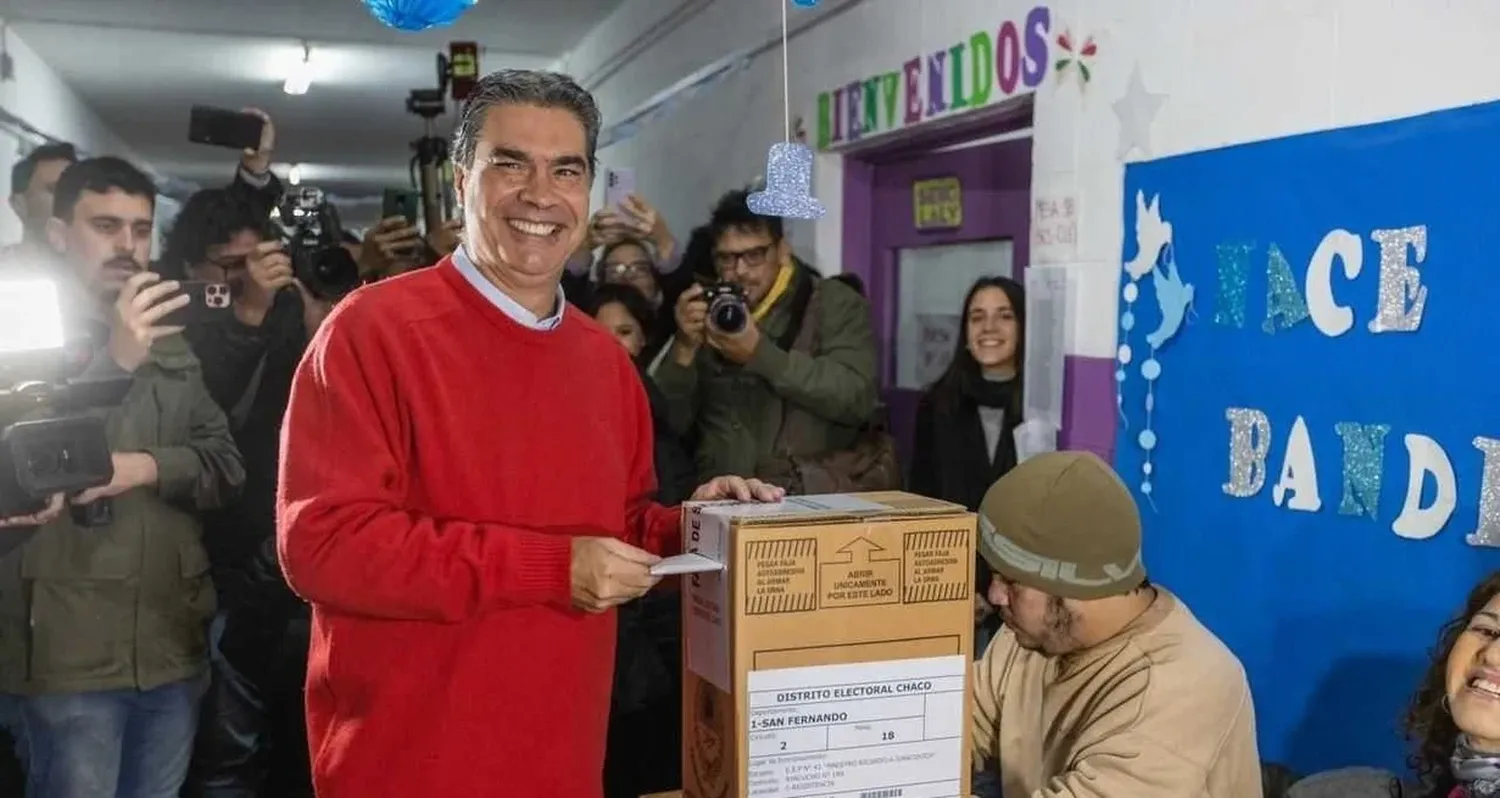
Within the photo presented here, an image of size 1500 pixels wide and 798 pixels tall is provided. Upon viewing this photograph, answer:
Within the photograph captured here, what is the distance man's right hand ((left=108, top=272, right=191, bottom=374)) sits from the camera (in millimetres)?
2033

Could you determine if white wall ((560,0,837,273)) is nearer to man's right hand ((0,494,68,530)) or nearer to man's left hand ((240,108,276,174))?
man's left hand ((240,108,276,174))

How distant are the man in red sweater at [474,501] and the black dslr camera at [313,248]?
1.55m

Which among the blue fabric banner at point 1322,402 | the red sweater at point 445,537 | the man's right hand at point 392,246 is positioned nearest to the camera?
the red sweater at point 445,537

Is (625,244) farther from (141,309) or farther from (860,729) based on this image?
(860,729)

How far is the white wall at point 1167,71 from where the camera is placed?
1.83 m

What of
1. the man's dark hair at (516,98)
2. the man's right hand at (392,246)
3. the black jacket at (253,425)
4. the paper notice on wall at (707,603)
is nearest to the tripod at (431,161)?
the man's right hand at (392,246)

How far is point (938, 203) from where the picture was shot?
3389mm

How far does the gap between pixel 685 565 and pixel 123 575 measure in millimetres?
1262

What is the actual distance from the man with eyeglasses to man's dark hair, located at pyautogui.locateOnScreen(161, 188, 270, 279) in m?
0.95

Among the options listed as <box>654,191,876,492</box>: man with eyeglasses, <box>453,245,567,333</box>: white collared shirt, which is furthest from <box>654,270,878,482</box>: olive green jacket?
<box>453,245,567,333</box>: white collared shirt

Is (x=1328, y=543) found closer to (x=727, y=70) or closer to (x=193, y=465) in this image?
(x=193, y=465)

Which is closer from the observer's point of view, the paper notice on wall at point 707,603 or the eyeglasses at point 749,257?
the paper notice on wall at point 707,603

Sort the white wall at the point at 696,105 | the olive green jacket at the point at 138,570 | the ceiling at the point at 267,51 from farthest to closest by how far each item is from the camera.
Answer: the ceiling at the point at 267,51, the white wall at the point at 696,105, the olive green jacket at the point at 138,570

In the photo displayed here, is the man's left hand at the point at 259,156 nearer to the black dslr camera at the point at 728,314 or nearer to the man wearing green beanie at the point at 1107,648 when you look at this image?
the black dslr camera at the point at 728,314
